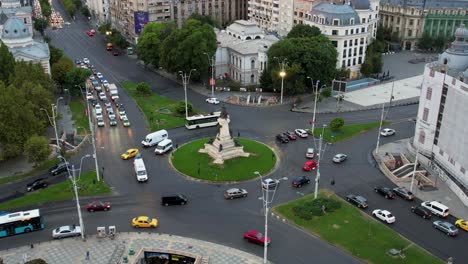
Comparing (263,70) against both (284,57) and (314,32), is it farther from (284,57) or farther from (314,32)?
(314,32)

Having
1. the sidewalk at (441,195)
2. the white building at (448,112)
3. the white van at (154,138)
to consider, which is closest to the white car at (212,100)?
the white van at (154,138)

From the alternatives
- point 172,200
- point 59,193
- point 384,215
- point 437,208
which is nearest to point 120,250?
point 172,200

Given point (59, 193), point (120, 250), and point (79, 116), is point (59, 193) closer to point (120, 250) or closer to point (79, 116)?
point (120, 250)

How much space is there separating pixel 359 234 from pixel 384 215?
587 cm

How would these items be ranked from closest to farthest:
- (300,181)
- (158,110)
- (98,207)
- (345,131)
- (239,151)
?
(98,207) < (300,181) < (239,151) < (345,131) < (158,110)

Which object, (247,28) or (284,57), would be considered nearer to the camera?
(284,57)

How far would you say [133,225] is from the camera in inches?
2571

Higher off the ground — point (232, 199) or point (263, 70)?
point (263, 70)

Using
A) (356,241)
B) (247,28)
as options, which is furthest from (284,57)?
(356,241)

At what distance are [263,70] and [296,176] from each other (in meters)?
50.1

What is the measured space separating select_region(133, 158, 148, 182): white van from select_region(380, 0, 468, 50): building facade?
122 metres

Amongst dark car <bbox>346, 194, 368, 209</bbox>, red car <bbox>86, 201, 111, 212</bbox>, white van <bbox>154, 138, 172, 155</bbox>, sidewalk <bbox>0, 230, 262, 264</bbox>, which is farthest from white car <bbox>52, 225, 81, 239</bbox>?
dark car <bbox>346, 194, 368, 209</bbox>

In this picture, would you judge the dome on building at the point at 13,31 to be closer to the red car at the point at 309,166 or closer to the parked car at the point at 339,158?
the red car at the point at 309,166

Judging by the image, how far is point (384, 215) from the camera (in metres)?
67.0
